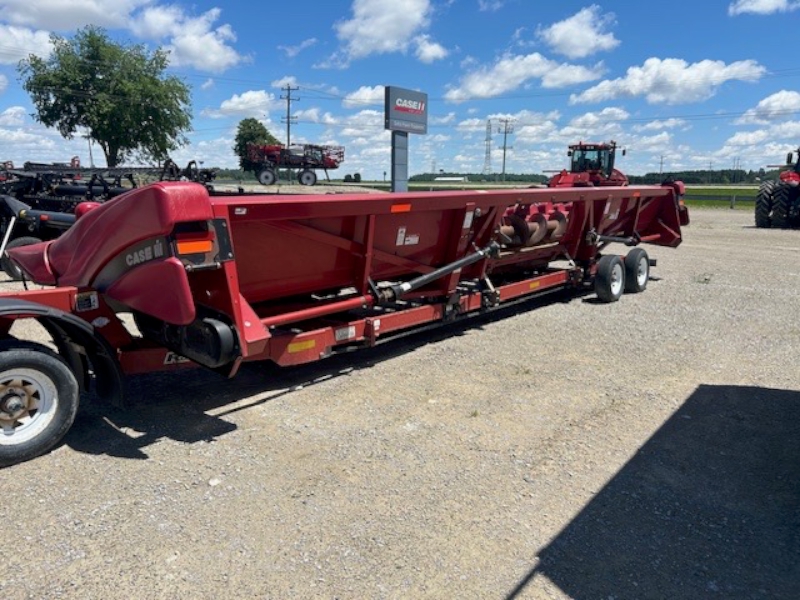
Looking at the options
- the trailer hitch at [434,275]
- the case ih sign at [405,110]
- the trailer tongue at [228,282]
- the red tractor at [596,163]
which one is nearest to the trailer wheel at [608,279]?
the trailer tongue at [228,282]

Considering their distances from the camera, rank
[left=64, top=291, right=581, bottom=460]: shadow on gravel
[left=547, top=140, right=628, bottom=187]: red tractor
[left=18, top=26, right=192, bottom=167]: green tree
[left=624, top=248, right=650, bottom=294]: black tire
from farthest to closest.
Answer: [left=18, top=26, right=192, bottom=167]: green tree < [left=547, top=140, right=628, bottom=187]: red tractor < [left=624, top=248, right=650, bottom=294]: black tire < [left=64, top=291, right=581, bottom=460]: shadow on gravel

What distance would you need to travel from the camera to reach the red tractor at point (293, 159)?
146 feet

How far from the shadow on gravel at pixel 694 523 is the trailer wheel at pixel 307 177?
43326mm

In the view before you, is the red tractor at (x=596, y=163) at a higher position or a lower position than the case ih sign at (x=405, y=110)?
lower

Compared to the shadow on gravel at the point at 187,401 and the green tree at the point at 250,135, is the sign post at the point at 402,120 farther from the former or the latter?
the green tree at the point at 250,135

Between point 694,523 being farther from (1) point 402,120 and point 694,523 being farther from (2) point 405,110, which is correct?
(2) point 405,110

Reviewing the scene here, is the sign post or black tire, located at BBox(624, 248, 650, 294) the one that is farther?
the sign post

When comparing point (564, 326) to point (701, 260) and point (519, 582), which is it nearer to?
point (519, 582)

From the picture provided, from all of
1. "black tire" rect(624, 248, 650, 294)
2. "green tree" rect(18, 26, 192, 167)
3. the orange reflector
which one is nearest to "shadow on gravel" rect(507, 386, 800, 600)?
the orange reflector

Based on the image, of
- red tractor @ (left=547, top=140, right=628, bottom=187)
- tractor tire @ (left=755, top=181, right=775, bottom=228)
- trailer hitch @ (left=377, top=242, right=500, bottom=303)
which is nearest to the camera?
trailer hitch @ (left=377, top=242, right=500, bottom=303)

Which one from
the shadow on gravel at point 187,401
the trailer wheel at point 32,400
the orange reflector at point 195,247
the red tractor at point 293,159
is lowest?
the shadow on gravel at point 187,401

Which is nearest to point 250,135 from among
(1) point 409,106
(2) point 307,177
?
(2) point 307,177

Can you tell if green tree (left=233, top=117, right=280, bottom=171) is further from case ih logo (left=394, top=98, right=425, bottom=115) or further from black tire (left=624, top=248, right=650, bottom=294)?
black tire (left=624, top=248, right=650, bottom=294)

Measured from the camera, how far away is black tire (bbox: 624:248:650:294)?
9461mm
